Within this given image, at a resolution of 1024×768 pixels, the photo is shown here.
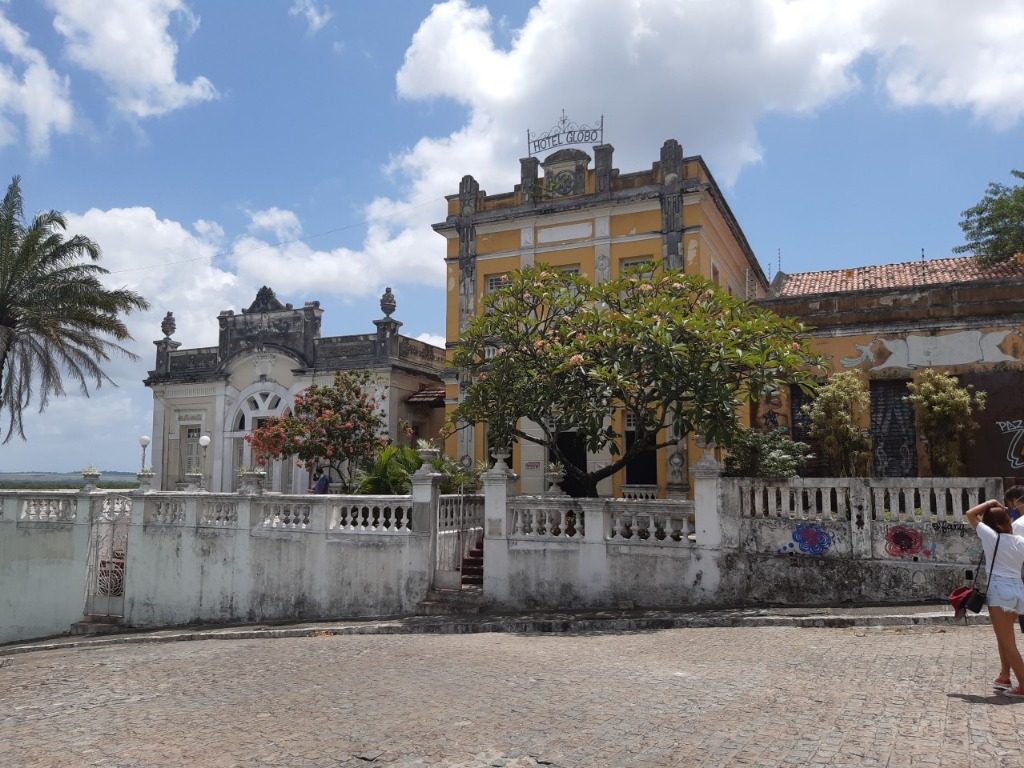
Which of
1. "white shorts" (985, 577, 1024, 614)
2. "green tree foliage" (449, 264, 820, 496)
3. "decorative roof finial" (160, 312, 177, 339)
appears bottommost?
"white shorts" (985, 577, 1024, 614)

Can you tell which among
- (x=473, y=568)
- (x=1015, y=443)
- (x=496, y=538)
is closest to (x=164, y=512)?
(x=473, y=568)

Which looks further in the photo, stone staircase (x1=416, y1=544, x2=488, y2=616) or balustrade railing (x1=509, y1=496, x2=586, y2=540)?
stone staircase (x1=416, y1=544, x2=488, y2=616)

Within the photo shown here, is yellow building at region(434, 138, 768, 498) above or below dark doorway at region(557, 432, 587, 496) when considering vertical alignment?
above

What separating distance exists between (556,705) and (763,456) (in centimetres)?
882

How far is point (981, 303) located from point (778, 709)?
1237 cm

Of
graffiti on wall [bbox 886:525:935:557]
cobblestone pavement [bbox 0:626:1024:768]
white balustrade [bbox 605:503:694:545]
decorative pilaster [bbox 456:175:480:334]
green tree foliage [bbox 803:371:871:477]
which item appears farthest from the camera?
decorative pilaster [bbox 456:175:480:334]

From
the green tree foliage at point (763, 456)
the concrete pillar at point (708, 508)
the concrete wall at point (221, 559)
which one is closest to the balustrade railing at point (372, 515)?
the concrete wall at point (221, 559)

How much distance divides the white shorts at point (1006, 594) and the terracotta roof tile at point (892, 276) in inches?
578

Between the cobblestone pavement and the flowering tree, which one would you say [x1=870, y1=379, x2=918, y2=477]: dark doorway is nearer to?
the cobblestone pavement

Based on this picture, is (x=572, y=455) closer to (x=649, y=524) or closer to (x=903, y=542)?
(x=649, y=524)

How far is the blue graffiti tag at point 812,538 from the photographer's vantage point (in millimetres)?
10281

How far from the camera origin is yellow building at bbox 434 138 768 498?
721 inches

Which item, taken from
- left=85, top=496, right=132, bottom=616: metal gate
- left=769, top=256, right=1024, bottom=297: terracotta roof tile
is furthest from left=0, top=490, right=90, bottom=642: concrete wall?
left=769, top=256, right=1024, bottom=297: terracotta roof tile

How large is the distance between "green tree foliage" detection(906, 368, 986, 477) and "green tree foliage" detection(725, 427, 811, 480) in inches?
88.6
